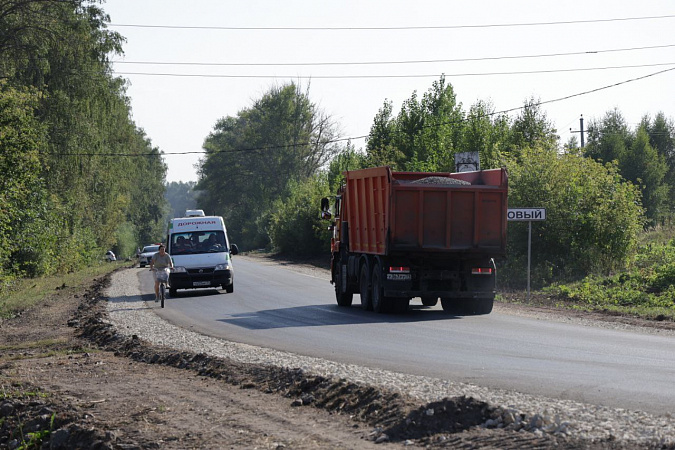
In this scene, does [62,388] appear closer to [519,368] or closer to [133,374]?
[133,374]

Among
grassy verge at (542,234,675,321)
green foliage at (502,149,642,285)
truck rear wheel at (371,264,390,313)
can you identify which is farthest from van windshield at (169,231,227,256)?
grassy verge at (542,234,675,321)

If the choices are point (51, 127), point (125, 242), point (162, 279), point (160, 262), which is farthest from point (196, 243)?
point (125, 242)

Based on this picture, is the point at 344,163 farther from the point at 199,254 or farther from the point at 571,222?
the point at 199,254

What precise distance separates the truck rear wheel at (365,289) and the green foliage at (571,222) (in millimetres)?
10125

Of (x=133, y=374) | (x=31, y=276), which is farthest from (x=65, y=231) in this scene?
(x=133, y=374)

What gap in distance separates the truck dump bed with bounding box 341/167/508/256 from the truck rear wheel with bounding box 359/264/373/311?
112cm

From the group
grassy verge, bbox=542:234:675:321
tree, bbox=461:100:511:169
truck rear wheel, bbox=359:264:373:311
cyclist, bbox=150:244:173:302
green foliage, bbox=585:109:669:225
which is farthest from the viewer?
green foliage, bbox=585:109:669:225

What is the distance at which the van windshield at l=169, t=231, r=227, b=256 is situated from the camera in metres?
28.2

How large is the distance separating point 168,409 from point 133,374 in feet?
9.36

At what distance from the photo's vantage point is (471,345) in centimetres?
1438

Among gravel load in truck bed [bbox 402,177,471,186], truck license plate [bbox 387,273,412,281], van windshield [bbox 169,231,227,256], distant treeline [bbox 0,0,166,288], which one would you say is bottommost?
truck license plate [bbox 387,273,412,281]

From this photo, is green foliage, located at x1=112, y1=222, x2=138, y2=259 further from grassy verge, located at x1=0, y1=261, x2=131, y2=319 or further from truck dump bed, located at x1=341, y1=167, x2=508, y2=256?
truck dump bed, located at x1=341, y1=167, x2=508, y2=256

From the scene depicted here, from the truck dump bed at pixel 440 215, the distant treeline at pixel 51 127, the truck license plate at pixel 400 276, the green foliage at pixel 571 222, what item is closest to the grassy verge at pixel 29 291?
the distant treeline at pixel 51 127

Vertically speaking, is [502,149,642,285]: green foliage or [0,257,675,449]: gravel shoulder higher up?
[502,149,642,285]: green foliage
